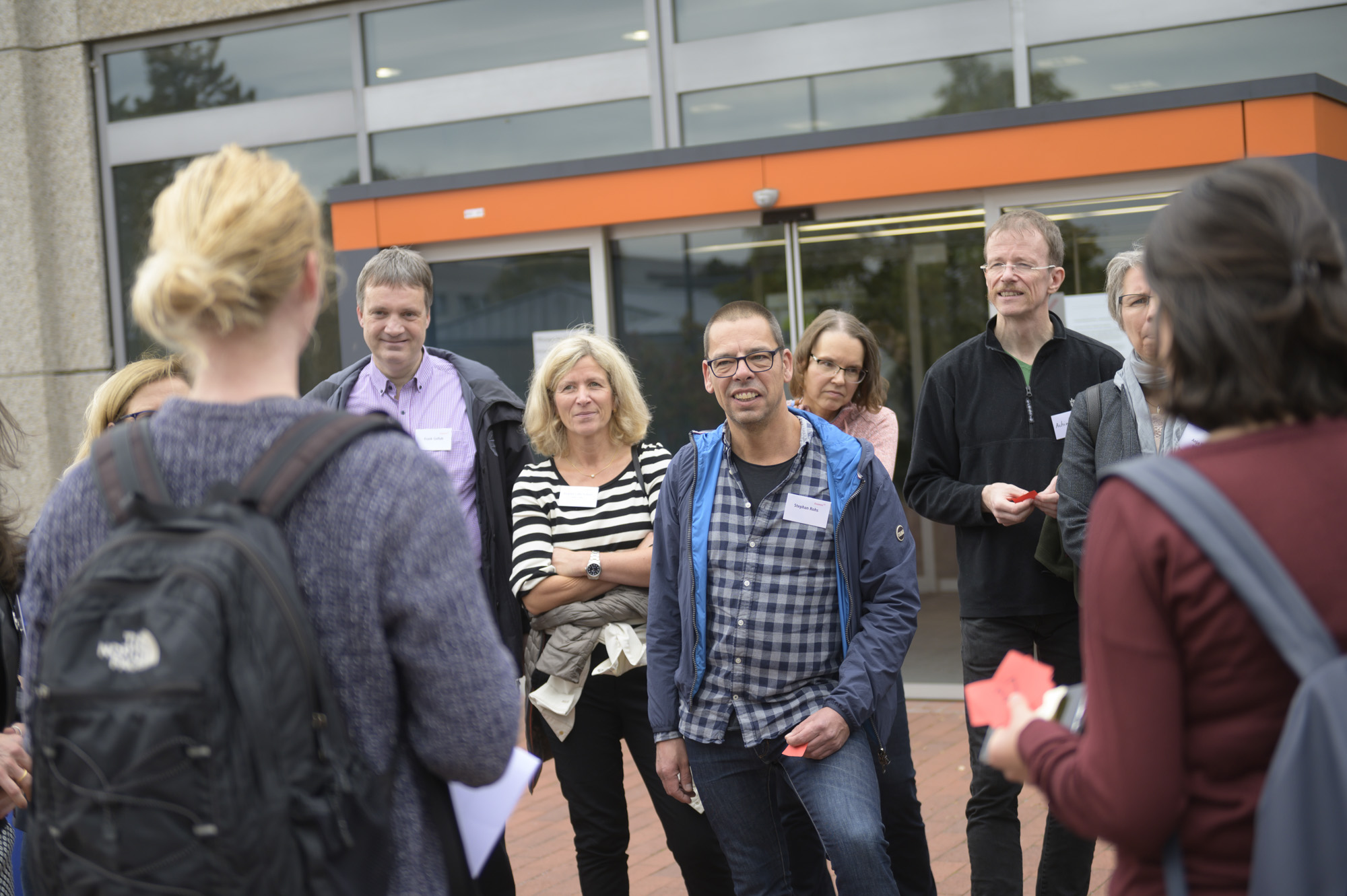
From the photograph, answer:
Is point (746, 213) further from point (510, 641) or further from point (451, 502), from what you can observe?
point (451, 502)

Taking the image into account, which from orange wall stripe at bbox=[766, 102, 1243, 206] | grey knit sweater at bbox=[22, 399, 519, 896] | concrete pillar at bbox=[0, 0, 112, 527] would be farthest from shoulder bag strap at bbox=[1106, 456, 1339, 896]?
concrete pillar at bbox=[0, 0, 112, 527]

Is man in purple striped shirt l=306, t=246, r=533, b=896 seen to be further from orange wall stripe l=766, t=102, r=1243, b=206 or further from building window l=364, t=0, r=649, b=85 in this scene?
building window l=364, t=0, r=649, b=85

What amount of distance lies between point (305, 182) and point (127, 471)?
8177 millimetres

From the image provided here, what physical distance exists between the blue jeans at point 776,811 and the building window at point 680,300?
4.24m

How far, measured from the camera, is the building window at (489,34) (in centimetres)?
880

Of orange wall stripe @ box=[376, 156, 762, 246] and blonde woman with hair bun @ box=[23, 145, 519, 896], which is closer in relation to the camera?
blonde woman with hair bun @ box=[23, 145, 519, 896]

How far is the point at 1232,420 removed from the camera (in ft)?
4.69

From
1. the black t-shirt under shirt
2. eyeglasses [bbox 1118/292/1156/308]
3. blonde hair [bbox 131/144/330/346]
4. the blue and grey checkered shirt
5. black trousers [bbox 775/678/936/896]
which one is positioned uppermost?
blonde hair [bbox 131/144/330/346]

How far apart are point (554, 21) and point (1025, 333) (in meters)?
6.20

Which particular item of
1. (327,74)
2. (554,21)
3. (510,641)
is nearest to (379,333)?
(510,641)

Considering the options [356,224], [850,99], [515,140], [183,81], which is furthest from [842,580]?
[183,81]

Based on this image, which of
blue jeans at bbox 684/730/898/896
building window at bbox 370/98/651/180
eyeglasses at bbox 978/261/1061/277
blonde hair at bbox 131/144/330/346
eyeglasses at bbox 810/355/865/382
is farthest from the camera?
building window at bbox 370/98/651/180

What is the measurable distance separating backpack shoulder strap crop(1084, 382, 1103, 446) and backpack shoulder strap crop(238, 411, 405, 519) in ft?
8.22

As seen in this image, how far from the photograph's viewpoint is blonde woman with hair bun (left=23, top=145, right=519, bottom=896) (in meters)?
1.47
